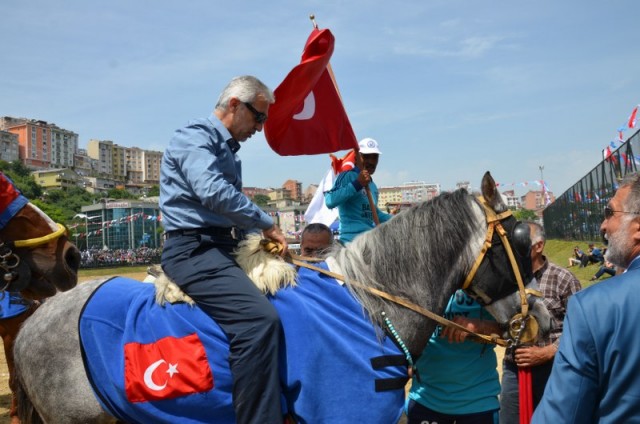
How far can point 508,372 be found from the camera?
398cm

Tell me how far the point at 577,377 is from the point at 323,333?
145 centimetres

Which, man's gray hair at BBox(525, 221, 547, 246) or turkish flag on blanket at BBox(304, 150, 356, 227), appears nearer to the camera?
man's gray hair at BBox(525, 221, 547, 246)

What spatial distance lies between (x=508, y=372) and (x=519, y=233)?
147 centimetres

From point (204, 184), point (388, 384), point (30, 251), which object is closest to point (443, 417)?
point (388, 384)

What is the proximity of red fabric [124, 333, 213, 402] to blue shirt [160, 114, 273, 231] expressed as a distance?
0.74 metres

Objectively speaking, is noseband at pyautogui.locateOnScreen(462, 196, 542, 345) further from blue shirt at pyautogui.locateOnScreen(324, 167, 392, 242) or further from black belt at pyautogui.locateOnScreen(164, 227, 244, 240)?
blue shirt at pyautogui.locateOnScreen(324, 167, 392, 242)

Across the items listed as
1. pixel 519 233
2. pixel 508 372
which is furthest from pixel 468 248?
pixel 508 372

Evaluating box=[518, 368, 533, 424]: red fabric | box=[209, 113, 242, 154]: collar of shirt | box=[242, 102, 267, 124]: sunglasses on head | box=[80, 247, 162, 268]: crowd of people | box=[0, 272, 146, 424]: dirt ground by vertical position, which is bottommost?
box=[80, 247, 162, 268]: crowd of people

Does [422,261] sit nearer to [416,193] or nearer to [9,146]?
[416,193]

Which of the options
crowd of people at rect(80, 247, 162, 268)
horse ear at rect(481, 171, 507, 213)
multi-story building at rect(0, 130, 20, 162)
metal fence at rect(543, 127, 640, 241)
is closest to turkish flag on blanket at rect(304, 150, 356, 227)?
horse ear at rect(481, 171, 507, 213)

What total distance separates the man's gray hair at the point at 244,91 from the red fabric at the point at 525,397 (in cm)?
252

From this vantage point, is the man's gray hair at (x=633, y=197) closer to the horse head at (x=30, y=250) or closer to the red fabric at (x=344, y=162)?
the horse head at (x=30, y=250)

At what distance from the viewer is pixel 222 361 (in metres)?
2.94

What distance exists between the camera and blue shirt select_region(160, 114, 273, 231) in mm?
3023
